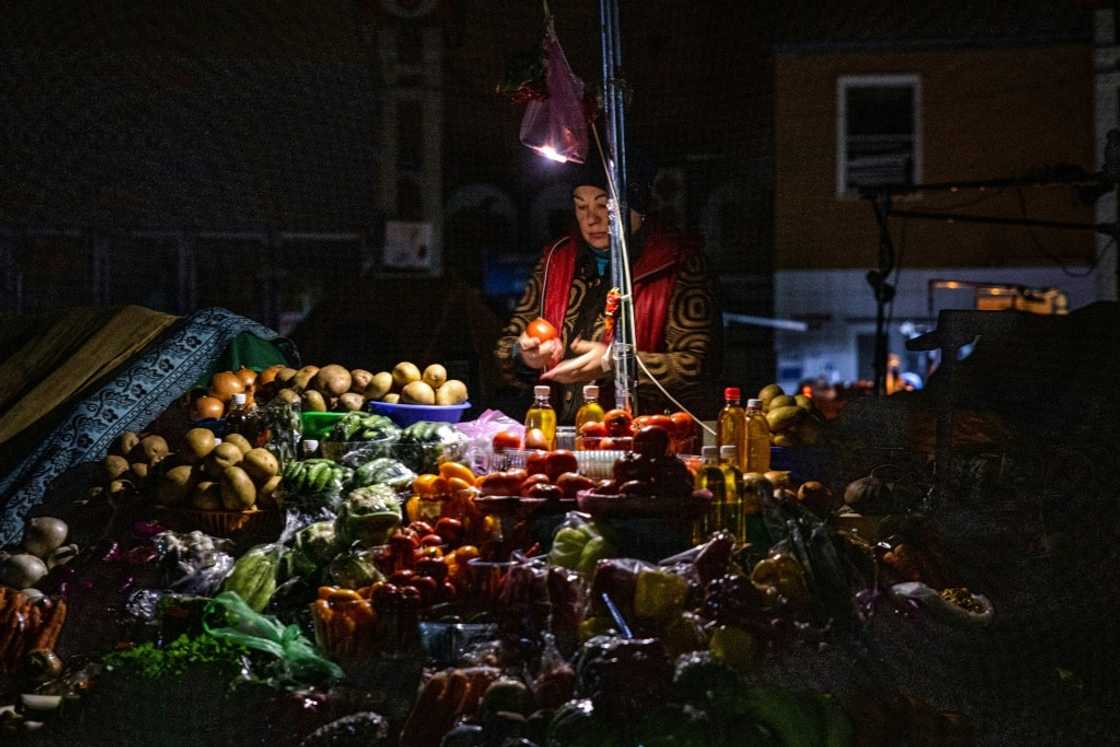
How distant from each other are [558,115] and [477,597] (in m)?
1.83

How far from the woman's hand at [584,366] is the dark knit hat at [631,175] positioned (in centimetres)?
63

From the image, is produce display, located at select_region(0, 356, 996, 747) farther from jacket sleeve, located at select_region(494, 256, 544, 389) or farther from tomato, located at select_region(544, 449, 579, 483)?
jacket sleeve, located at select_region(494, 256, 544, 389)

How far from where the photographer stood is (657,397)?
15.9 ft

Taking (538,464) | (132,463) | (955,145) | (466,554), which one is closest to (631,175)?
(538,464)

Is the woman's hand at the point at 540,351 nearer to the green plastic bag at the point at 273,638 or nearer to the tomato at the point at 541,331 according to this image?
the tomato at the point at 541,331

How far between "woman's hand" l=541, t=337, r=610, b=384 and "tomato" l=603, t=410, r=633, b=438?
0.52 m

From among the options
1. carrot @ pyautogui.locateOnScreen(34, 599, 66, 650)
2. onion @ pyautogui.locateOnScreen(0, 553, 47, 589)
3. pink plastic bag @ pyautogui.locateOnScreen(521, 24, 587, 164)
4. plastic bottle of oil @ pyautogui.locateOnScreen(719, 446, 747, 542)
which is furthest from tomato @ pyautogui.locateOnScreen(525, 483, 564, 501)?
onion @ pyautogui.locateOnScreen(0, 553, 47, 589)

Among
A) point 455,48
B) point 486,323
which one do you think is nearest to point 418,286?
point 486,323

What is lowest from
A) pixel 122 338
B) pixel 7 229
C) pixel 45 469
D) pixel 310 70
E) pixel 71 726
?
pixel 71 726

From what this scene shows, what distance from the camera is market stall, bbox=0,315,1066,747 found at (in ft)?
9.55

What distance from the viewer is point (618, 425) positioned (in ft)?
12.4

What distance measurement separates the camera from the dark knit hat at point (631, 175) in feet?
15.0

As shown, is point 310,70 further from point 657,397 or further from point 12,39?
point 657,397

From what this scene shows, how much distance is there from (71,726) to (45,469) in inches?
60.0
